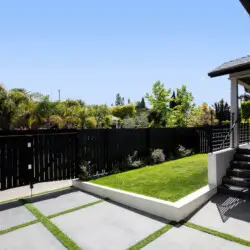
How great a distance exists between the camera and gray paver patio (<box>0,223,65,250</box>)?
342 centimetres

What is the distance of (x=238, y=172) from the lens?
6.06 metres

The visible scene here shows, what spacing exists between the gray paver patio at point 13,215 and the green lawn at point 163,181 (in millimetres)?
2199

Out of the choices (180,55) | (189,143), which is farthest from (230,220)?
(180,55)

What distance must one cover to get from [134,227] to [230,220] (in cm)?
190

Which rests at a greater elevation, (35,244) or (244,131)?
(244,131)

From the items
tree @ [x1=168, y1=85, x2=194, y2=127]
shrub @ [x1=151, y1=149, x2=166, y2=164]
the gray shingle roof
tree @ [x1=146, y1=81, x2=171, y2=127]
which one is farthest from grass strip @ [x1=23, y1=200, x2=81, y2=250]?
tree @ [x1=168, y1=85, x2=194, y2=127]

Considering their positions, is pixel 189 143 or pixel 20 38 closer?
pixel 20 38

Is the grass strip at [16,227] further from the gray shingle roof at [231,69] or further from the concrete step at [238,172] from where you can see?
the gray shingle roof at [231,69]

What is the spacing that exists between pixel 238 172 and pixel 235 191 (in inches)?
29.5

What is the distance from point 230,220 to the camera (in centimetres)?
422

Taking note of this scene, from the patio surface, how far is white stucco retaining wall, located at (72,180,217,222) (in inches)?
6.3

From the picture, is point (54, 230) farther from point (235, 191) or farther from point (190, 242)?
point (235, 191)

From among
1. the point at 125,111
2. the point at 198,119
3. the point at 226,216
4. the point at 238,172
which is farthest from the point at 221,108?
the point at 226,216

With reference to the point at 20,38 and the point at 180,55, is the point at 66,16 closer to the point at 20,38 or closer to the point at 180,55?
the point at 20,38
